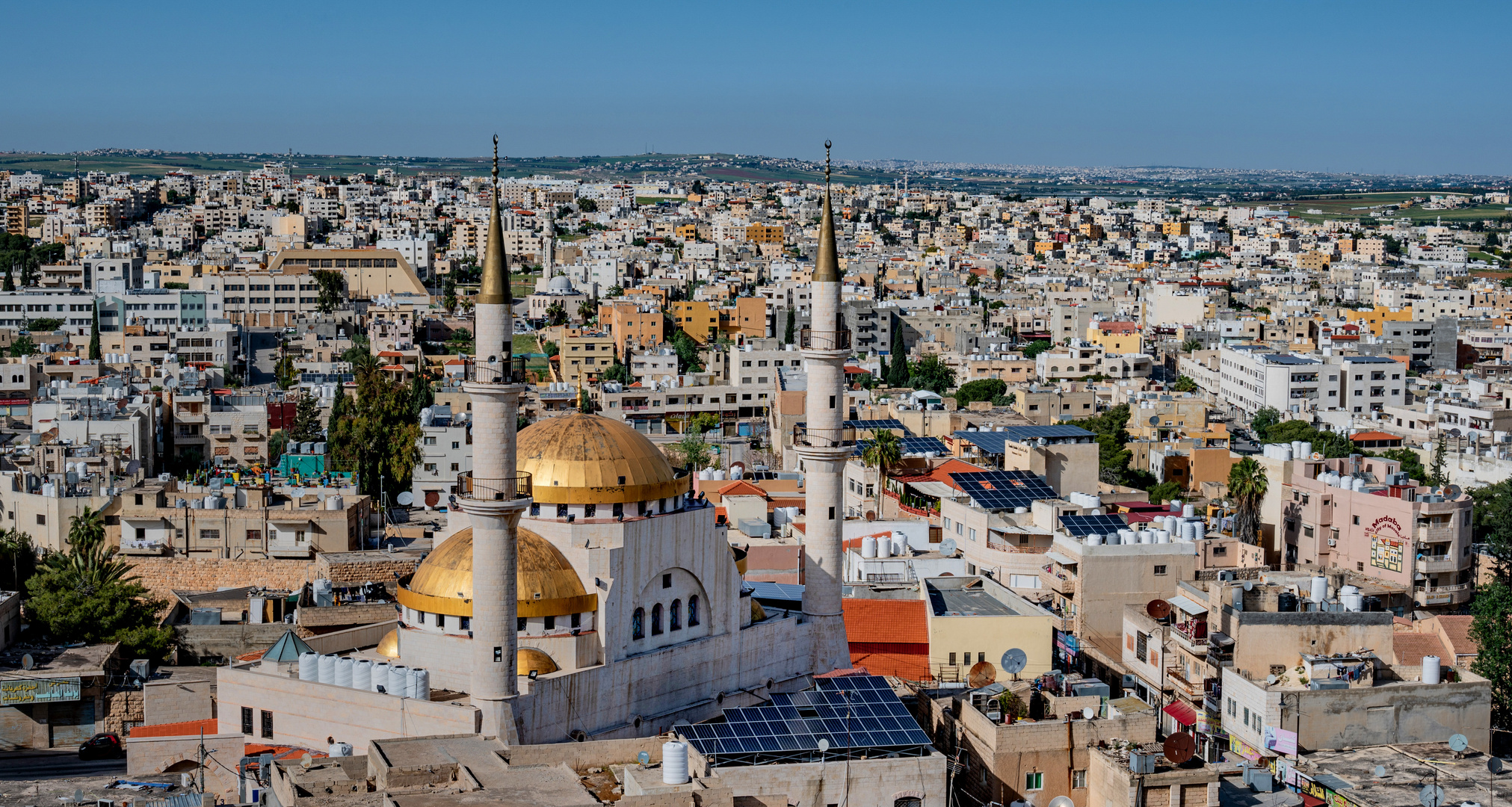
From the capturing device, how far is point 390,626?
74.6 ft

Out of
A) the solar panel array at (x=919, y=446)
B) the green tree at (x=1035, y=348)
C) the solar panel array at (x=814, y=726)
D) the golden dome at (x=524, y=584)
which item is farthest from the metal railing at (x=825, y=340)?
the green tree at (x=1035, y=348)

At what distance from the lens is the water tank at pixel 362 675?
771 inches

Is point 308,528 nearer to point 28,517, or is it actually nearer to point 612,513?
point 28,517

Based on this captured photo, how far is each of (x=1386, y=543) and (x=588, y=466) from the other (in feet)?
60.6

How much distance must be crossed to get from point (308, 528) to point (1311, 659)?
56.5ft

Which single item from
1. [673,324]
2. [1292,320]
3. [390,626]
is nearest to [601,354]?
[673,324]

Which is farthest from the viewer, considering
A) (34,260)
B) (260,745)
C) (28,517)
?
(34,260)

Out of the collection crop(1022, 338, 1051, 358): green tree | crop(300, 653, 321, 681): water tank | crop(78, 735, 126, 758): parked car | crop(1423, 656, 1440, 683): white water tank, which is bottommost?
crop(78, 735, 126, 758): parked car

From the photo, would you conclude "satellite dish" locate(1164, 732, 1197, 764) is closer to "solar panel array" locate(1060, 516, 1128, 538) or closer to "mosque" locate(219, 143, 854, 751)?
"mosque" locate(219, 143, 854, 751)

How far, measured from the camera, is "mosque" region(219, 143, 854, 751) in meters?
18.6

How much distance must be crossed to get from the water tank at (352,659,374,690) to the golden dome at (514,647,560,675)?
5.38 feet

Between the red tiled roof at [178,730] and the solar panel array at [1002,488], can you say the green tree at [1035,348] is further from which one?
the red tiled roof at [178,730]

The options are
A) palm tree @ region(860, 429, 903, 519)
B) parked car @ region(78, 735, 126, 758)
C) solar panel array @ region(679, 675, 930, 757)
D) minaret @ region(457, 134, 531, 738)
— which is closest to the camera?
solar panel array @ region(679, 675, 930, 757)

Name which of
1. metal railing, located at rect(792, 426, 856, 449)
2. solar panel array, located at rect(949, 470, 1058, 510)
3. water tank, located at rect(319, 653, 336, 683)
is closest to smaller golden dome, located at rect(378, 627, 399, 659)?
water tank, located at rect(319, 653, 336, 683)
